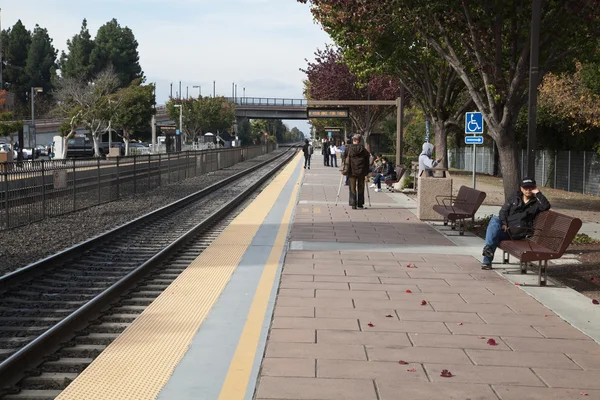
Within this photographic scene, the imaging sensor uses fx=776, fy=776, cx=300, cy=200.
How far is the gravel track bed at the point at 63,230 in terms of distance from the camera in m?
12.0

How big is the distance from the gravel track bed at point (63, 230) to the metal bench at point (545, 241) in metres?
6.70

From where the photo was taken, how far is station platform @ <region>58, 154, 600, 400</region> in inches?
208

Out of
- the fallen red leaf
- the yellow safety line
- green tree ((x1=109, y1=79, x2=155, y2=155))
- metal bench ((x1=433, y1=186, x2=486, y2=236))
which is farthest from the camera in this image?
green tree ((x1=109, y1=79, x2=155, y2=155))

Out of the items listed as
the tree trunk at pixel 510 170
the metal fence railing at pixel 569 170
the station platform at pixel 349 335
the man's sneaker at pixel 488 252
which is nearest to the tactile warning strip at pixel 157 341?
the station platform at pixel 349 335

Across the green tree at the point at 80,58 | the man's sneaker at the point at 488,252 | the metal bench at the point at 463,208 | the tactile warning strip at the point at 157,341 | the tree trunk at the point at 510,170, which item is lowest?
the tactile warning strip at the point at 157,341

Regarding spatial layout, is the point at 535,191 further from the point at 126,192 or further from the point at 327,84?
the point at 327,84

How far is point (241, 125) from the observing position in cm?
14850

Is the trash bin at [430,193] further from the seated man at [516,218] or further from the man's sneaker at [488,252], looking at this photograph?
the man's sneaker at [488,252]

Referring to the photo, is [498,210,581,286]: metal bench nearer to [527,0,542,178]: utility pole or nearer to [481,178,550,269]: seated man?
[481,178,550,269]: seated man

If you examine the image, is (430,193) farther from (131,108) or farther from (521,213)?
(131,108)

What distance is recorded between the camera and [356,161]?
18922 millimetres

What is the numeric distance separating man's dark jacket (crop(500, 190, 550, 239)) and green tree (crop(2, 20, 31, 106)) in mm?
102798

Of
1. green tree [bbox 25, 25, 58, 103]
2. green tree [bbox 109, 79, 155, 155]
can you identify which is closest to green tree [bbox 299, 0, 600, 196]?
green tree [bbox 109, 79, 155, 155]

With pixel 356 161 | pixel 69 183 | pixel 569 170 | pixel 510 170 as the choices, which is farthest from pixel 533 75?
pixel 569 170
